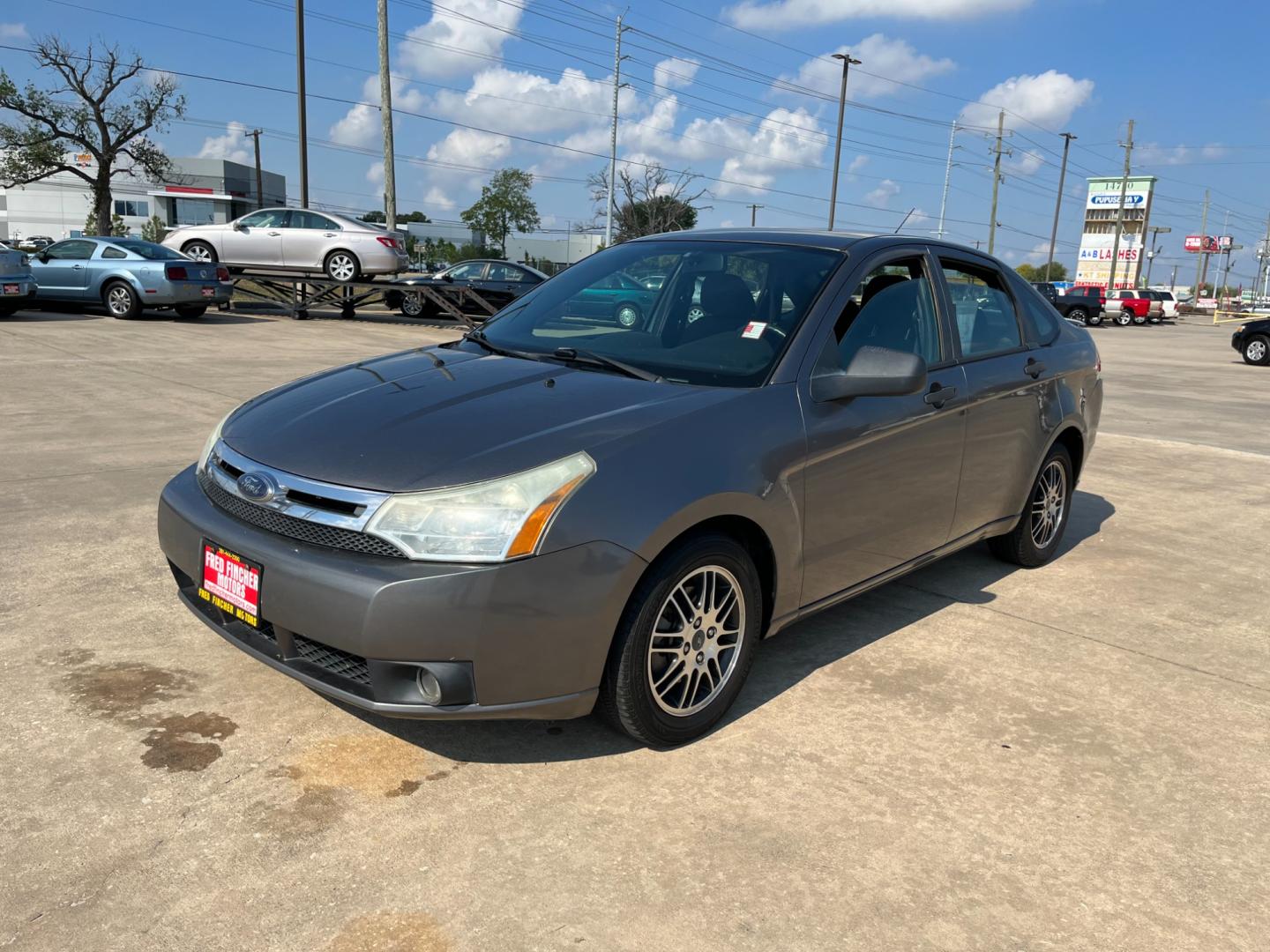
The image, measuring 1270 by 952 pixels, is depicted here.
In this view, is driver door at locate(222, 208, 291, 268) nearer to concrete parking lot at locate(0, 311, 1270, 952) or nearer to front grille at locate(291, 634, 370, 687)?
concrete parking lot at locate(0, 311, 1270, 952)

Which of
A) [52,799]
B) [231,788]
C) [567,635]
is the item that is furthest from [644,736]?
[52,799]

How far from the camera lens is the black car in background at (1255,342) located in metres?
21.5

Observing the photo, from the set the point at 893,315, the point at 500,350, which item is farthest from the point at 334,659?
the point at 893,315

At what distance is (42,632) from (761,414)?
283cm

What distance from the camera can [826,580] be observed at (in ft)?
11.7

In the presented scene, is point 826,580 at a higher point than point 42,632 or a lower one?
higher

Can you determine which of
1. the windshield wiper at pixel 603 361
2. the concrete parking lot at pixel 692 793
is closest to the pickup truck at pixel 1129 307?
the concrete parking lot at pixel 692 793

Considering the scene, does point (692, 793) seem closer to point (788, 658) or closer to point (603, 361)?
point (788, 658)

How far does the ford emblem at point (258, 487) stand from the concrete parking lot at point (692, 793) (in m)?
0.76

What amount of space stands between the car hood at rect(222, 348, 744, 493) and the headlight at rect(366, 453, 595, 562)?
0.17ft

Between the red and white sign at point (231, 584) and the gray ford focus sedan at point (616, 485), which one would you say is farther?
the red and white sign at point (231, 584)

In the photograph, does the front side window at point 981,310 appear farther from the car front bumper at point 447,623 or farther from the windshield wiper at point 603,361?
the car front bumper at point 447,623

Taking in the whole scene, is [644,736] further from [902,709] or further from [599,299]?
[599,299]

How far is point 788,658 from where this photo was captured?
3877 millimetres
